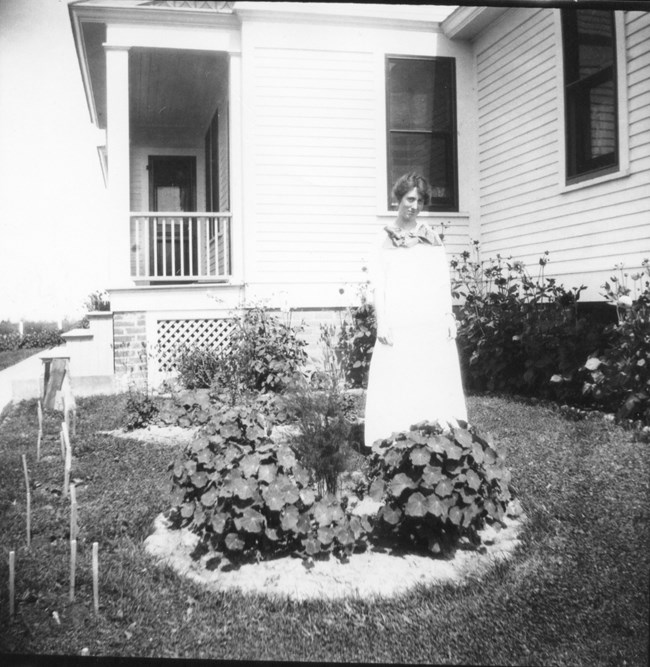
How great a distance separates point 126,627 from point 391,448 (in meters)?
1.40

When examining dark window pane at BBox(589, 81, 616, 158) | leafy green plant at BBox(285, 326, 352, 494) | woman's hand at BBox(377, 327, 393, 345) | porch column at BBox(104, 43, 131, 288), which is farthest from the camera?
porch column at BBox(104, 43, 131, 288)

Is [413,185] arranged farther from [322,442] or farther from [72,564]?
[72,564]

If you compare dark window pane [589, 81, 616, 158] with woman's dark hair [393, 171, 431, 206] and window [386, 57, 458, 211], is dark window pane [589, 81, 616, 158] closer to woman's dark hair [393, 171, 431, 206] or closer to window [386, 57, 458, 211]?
window [386, 57, 458, 211]

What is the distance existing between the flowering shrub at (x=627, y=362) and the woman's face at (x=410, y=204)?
178cm

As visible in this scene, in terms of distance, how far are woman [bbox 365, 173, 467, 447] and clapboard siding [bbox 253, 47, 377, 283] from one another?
3.65m

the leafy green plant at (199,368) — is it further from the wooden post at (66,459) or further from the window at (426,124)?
the window at (426,124)

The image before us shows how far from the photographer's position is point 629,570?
2.47 m

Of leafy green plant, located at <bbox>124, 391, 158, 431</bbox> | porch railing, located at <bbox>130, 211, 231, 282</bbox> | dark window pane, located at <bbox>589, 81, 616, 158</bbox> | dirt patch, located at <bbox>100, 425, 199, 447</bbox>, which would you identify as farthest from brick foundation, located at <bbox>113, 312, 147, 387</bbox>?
dark window pane, located at <bbox>589, 81, 616, 158</bbox>

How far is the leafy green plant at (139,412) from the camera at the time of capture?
5.30m

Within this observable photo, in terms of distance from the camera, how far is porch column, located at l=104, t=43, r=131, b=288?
7.12m

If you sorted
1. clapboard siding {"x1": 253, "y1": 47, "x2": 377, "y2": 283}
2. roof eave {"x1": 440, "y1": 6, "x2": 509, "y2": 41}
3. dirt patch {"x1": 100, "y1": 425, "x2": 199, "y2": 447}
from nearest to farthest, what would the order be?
dirt patch {"x1": 100, "y1": 425, "x2": 199, "y2": 447} → roof eave {"x1": 440, "y1": 6, "x2": 509, "y2": 41} → clapboard siding {"x1": 253, "y1": 47, "x2": 377, "y2": 283}

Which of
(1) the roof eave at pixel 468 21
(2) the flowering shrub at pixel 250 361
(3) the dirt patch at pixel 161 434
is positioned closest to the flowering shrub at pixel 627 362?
(2) the flowering shrub at pixel 250 361

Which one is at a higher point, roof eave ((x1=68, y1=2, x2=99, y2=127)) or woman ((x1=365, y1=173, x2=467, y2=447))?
roof eave ((x1=68, y1=2, x2=99, y2=127))

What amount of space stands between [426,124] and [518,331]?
3.37 m
